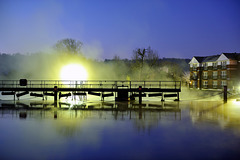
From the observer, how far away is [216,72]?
66125 millimetres

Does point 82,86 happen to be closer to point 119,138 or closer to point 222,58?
point 119,138

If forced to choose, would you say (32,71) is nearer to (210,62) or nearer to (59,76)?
(59,76)

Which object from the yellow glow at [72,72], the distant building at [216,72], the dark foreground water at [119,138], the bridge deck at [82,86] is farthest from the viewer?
the yellow glow at [72,72]

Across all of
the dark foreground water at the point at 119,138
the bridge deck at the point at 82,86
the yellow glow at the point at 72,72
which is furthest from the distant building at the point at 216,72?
the dark foreground water at the point at 119,138

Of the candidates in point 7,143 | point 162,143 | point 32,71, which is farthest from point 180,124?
point 32,71

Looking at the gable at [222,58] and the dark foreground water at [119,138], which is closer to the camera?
the dark foreground water at [119,138]

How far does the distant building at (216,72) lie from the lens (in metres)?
60.6

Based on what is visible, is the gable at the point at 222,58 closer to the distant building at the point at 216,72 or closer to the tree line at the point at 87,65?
the distant building at the point at 216,72

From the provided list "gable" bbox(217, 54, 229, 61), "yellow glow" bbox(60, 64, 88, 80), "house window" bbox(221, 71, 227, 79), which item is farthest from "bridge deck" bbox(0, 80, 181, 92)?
"gable" bbox(217, 54, 229, 61)

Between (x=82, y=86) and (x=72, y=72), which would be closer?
(x=82, y=86)

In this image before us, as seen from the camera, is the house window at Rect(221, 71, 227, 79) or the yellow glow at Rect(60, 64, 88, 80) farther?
the yellow glow at Rect(60, 64, 88, 80)

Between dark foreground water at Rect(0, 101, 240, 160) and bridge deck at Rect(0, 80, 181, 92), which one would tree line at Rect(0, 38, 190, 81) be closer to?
bridge deck at Rect(0, 80, 181, 92)

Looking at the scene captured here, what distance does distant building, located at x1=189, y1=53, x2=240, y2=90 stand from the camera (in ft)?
199

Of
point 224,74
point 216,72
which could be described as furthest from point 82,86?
point 216,72
